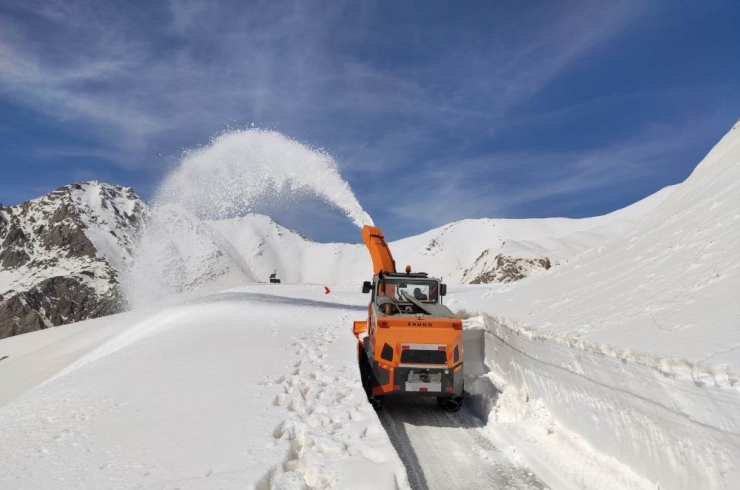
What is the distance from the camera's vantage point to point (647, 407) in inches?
195

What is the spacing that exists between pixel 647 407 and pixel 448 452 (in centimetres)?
262

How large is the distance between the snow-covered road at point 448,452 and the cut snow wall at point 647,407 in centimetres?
98

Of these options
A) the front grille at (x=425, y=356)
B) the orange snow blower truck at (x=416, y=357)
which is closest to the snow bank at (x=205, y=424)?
the orange snow blower truck at (x=416, y=357)

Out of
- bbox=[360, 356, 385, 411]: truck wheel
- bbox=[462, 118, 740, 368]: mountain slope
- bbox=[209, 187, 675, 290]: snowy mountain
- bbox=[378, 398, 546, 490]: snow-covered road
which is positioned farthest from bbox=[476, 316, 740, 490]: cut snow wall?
bbox=[209, 187, 675, 290]: snowy mountain

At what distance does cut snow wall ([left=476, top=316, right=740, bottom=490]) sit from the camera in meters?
3.92

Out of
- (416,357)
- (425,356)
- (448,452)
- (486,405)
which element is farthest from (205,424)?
(486,405)

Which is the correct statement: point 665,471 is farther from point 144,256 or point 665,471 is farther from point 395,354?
point 144,256

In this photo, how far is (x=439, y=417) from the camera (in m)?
8.27

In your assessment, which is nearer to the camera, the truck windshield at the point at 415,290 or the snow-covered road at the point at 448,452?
the snow-covered road at the point at 448,452

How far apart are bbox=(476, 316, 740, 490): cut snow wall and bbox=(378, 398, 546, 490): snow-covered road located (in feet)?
3.21

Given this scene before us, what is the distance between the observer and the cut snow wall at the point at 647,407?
3.92 meters

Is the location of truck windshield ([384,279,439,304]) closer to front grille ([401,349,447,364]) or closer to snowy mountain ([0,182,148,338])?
front grille ([401,349,447,364])

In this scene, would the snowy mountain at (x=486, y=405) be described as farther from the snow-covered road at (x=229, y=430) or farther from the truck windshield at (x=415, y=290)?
the truck windshield at (x=415, y=290)

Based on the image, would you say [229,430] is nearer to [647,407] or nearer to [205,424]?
[205,424]
